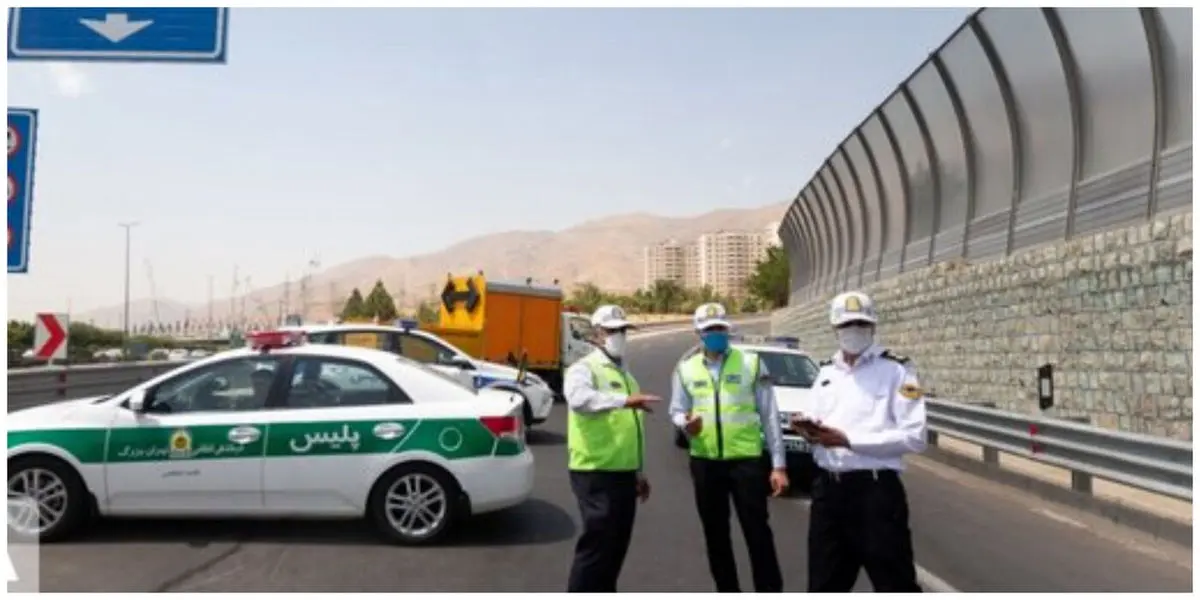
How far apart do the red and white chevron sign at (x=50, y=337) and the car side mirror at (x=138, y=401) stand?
321 inches

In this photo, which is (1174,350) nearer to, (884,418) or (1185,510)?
(1185,510)

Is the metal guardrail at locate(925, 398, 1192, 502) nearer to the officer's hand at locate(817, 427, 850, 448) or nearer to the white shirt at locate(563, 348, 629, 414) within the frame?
the officer's hand at locate(817, 427, 850, 448)

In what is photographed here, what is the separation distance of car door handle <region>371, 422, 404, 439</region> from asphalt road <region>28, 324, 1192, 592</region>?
2.55 ft

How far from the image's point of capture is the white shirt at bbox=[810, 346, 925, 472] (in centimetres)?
432

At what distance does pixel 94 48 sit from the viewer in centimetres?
656

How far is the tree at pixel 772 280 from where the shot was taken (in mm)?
98312

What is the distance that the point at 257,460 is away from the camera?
278 inches

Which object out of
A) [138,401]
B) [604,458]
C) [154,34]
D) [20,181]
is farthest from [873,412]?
[20,181]

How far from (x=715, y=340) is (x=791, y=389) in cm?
644

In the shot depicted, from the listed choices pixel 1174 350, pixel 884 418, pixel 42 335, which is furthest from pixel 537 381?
pixel 884 418

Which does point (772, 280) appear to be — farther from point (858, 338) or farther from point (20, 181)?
point (858, 338)

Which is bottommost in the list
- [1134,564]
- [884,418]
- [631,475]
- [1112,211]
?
[1134,564]

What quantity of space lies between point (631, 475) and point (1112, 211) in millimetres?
8572

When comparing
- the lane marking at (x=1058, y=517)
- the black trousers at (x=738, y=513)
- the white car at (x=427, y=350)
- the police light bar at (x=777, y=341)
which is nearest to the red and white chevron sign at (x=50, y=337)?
the white car at (x=427, y=350)
